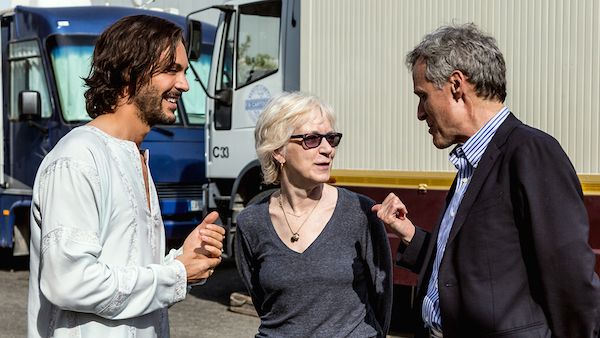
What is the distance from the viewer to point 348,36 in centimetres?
775

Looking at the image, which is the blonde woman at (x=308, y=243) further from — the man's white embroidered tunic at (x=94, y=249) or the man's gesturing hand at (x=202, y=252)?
the man's white embroidered tunic at (x=94, y=249)

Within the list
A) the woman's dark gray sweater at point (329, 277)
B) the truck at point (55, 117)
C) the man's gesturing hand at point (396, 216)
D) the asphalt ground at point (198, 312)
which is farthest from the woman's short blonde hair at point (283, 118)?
the truck at point (55, 117)

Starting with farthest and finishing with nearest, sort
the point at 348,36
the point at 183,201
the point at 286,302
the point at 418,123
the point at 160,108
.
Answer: the point at 183,201, the point at 348,36, the point at 418,123, the point at 286,302, the point at 160,108

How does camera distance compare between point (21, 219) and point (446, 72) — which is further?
point (21, 219)

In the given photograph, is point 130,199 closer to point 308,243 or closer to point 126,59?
point 126,59

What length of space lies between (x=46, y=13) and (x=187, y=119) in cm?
208

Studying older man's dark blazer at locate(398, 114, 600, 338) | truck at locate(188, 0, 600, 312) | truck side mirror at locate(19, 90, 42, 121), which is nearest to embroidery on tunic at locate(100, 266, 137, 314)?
older man's dark blazer at locate(398, 114, 600, 338)

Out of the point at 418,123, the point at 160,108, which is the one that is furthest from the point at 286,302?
the point at 418,123

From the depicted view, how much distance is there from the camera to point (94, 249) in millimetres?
2510

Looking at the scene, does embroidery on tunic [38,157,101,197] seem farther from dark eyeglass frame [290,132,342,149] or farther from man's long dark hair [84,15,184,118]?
dark eyeglass frame [290,132,342,149]

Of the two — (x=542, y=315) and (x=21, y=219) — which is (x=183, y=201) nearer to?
(x=21, y=219)

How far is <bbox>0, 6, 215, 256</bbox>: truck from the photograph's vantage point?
36.9 ft

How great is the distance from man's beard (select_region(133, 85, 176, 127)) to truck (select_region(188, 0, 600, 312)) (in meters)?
3.77

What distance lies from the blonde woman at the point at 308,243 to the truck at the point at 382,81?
2844mm
